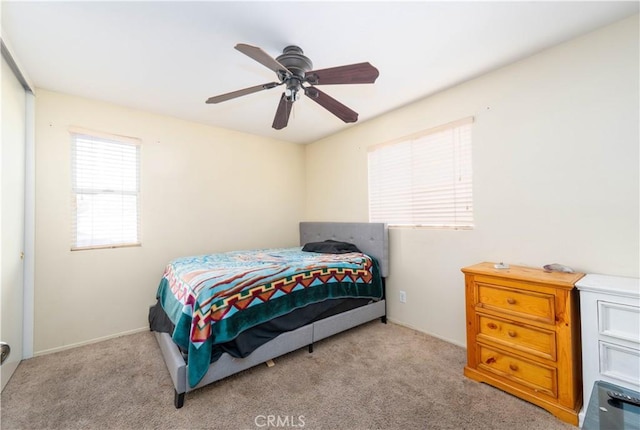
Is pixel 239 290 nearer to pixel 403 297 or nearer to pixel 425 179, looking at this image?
pixel 403 297

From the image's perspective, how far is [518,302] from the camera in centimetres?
186

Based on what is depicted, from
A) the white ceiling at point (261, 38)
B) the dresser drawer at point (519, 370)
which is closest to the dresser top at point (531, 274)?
the dresser drawer at point (519, 370)

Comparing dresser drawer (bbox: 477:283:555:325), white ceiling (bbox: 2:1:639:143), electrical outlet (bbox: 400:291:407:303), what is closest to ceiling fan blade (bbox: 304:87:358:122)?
white ceiling (bbox: 2:1:639:143)

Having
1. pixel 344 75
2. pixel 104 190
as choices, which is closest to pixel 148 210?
pixel 104 190

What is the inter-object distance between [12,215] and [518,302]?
385 cm

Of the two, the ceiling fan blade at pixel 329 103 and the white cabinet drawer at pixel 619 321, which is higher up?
the ceiling fan blade at pixel 329 103

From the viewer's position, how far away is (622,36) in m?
1.77

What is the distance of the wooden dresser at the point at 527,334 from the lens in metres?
1.66

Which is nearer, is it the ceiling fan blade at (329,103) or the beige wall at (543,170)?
the beige wall at (543,170)

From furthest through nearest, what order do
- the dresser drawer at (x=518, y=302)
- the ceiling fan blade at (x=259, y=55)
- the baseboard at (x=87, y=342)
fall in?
the baseboard at (x=87, y=342)
the dresser drawer at (x=518, y=302)
the ceiling fan blade at (x=259, y=55)

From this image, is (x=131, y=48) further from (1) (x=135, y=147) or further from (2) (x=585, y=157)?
(2) (x=585, y=157)

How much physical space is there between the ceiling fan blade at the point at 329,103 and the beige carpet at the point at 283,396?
208cm

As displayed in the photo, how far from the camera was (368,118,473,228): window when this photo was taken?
2.59 m

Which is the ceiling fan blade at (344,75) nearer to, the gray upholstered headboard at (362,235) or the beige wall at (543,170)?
the beige wall at (543,170)
